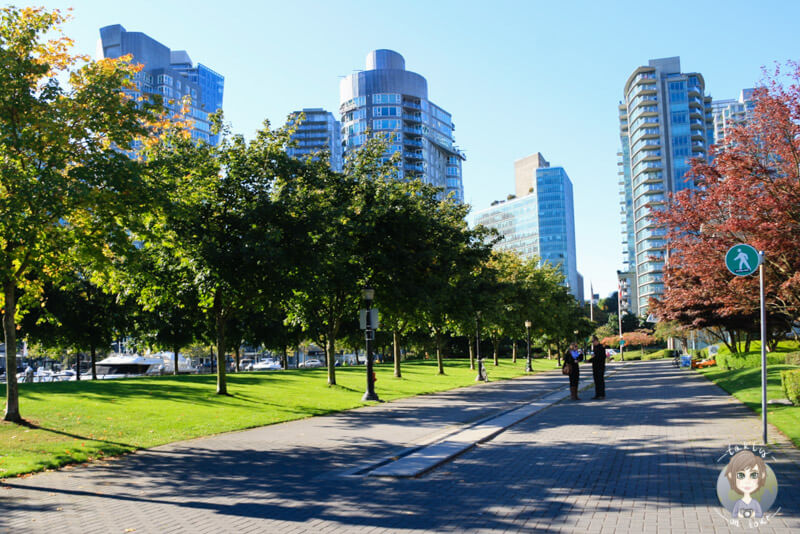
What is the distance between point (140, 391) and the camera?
23.0 m

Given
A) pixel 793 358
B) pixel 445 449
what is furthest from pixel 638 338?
pixel 445 449

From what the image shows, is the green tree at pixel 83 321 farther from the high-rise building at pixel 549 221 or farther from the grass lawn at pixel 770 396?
the high-rise building at pixel 549 221

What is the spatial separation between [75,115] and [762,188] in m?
17.9

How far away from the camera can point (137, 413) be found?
16.8m

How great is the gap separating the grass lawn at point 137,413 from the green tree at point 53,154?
1.93 m

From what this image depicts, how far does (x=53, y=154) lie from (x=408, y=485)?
377 inches

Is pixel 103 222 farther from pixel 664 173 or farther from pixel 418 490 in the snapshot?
pixel 664 173

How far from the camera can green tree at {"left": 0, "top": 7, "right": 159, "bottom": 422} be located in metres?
12.2

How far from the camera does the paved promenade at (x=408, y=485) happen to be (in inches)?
272

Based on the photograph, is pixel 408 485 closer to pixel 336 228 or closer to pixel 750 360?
pixel 336 228

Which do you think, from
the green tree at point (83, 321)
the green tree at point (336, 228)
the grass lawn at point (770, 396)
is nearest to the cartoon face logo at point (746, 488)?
the grass lawn at point (770, 396)

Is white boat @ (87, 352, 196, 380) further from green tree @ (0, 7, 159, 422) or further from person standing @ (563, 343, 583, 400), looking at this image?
green tree @ (0, 7, 159, 422)

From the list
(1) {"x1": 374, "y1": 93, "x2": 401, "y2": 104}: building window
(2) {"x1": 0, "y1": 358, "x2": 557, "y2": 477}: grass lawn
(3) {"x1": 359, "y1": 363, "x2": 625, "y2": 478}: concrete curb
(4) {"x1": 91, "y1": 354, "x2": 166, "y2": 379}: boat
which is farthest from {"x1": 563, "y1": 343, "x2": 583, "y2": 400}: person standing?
(1) {"x1": 374, "y1": 93, "x2": 401, "y2": 104}: building window

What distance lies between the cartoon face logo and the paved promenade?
0.18 m
